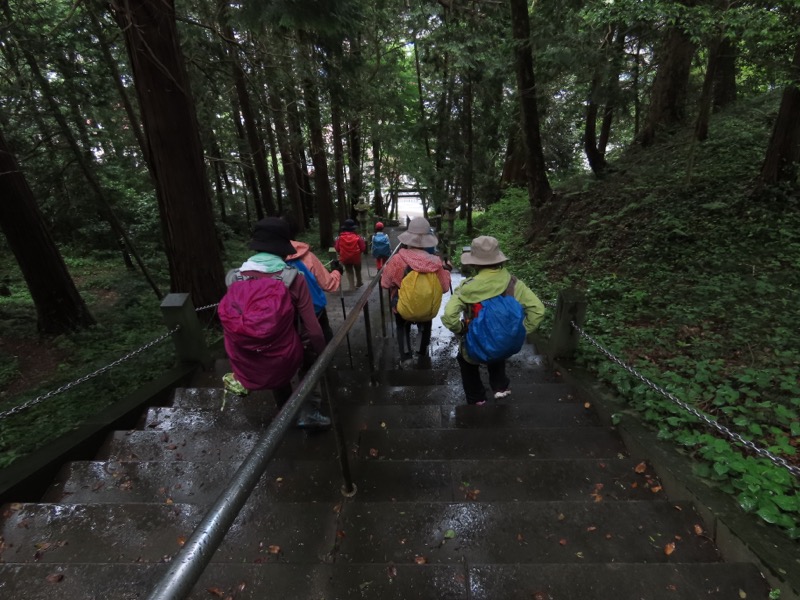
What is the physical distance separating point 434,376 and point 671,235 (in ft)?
17.4

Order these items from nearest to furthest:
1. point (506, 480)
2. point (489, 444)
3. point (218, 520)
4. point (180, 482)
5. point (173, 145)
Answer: point (218, 520), point (506, 480), point (180, 482), point (489, 444), point (173, 145)

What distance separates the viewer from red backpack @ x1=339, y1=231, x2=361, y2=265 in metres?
9.21

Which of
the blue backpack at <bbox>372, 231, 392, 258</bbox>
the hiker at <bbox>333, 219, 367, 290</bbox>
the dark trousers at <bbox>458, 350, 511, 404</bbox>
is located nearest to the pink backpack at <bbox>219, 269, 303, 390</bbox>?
the dark trousers at <bbox>458, 350, 511, 404</bbox>

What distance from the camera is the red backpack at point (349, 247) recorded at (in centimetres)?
921

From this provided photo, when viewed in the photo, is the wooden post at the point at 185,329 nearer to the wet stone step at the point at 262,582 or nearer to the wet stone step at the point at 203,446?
the wet stone step at the point at 203,446

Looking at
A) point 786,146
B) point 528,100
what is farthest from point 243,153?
point 786,146

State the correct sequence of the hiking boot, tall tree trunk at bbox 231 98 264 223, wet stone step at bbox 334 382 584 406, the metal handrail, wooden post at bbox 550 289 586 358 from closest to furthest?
the metal handrail
the hiking boot
wet stone step at bbox 334 382 584 406
wooden post at bbox 550 289 586 358
tall tree trunk at bbox 231 98 264 223

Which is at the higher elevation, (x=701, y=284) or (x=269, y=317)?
(x=269, y=317)

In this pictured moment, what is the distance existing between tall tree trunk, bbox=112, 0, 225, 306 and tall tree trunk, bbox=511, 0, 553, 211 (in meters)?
7.23

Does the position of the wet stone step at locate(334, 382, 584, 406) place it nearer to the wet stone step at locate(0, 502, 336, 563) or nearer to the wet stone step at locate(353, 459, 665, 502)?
the wet stone step at locate(353, 459, 665, 502)

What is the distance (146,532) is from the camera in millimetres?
2344

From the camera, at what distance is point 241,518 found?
93.7 inches

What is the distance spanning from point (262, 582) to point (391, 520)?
2.31 feet

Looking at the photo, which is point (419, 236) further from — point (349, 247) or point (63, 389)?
point (349, 247)
